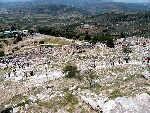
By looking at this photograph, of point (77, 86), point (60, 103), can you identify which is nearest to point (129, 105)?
point (60, 103)

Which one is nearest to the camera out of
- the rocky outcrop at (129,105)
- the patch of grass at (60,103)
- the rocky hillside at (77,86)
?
the rocky outcrop at (129,105)

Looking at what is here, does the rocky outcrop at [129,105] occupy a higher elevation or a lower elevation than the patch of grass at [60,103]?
higher

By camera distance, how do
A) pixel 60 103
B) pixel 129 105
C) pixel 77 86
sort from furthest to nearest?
pixel 77 86 → pixel 60 103 → pixel 129 105

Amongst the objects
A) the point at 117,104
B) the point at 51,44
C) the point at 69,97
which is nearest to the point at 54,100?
the point at 69,97

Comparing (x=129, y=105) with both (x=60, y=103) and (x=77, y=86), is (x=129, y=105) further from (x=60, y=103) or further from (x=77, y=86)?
(x=77, y=86)

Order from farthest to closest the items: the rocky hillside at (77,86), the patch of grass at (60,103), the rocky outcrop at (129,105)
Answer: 1. the patch of grass at (60,103)
2. the rocky hillside at (77,86)
3. the rocky outcrop at (129,105)

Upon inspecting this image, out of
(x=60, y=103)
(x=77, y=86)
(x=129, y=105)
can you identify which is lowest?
(x=60, y=103)

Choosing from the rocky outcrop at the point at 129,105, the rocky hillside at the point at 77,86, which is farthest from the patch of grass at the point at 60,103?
the rocky outcrop at the point at 129,105

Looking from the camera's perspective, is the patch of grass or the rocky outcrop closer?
the rocky outcrop

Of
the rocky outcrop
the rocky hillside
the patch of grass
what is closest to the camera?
the rocky outcrop

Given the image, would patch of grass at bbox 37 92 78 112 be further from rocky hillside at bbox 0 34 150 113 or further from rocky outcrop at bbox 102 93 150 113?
rocky outcrop at bbox 102 93 150 113

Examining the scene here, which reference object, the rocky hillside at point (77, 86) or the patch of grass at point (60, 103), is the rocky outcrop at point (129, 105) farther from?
the patch of grass at point (60, 103)

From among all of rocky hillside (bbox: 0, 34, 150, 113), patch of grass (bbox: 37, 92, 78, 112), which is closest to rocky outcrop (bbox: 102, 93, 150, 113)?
rocky hillside (bbox: 0, 34, 150, 113)
